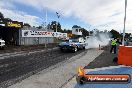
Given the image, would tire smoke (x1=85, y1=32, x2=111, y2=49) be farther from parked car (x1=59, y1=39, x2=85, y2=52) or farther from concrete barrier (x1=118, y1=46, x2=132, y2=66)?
concrete barrier (x1=118, y1=46, x2=132, y2=66)

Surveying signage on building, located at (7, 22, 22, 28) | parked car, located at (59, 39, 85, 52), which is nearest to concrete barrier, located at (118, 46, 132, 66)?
parked car, located at (59, 39, 85, 52)

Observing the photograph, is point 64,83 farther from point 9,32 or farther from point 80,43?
point 9,32

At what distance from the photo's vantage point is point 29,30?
4816 cm

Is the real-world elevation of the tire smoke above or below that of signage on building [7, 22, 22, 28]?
below

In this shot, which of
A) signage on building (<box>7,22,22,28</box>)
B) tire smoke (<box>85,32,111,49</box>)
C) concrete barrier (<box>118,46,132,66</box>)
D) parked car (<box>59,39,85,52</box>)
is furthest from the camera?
signage on building (<box>7,22,22,28</box>)

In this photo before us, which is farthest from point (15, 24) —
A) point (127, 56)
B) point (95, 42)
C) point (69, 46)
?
point (127, 56)

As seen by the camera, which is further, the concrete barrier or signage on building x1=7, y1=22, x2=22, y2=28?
signage on building x1=7, y1=22, x2=22, y2=28

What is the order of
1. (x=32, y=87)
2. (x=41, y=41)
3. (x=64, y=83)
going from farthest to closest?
1. (x=41, y=41)
2. (x=64, y=83)
3. (x=32, y=87)

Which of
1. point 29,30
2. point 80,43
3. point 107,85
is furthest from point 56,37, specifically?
point 107,85

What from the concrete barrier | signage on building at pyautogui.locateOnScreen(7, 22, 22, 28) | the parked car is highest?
signage on building at pyautogui.locateOnScreen(7, 22, 22, 28)

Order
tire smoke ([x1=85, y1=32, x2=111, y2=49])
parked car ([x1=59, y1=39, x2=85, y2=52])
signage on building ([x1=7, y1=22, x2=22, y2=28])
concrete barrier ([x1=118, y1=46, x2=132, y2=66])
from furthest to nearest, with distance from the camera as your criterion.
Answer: signage on building ([x1=7, y1=22, x2=22, y2=28]) → tire smoke ([x1=85, y1=32, x2=111, y2=49]) → parked car ([x1=59, y1=39, x2=85, y2=52]) → concrete barrier ([x1=118, y1=46, x2=132, y2=66])

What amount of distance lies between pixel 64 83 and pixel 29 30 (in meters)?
39.1

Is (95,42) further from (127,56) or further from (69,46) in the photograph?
(127,56)

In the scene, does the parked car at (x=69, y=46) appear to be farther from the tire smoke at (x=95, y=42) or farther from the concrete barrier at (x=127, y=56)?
the concrete barrier at (x=127, y=56)
